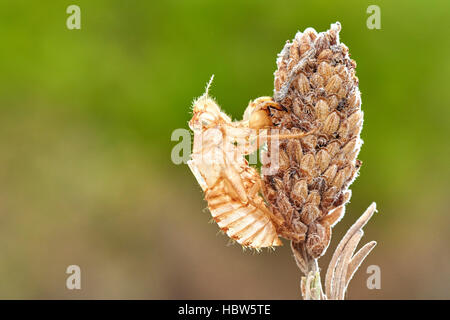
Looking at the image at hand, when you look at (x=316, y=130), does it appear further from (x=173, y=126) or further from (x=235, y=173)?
(x=173, y=126)

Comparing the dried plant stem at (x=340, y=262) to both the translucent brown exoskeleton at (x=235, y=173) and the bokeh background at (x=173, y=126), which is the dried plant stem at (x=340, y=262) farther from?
the bokeh background at (x=173, y=126)

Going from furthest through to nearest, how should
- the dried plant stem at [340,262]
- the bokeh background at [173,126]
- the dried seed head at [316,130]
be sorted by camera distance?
1. the bokeh background at [173,126]
2. the dried plant stem at [340,262]
3. the dried seed head at [316,130]

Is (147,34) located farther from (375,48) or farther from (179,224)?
(375,48)

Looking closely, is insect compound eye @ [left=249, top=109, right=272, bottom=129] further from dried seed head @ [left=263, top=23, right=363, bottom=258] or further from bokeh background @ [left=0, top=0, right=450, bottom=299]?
bokeh background @ [left=0, top=0, right=450, bottom=299]

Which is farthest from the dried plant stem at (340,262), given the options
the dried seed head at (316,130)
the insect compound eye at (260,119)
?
the insect compound eye at (260,119)

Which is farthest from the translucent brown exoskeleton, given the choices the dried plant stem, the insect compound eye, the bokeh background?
the bokeh background

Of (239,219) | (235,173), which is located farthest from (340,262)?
(235,173)

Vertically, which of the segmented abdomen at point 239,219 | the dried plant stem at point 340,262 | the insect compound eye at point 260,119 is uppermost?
the insect compound eye at point 260,119
